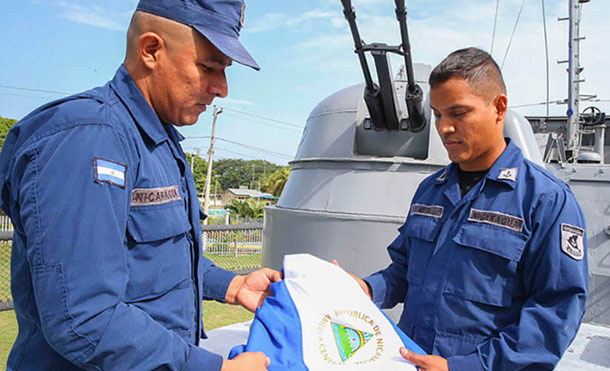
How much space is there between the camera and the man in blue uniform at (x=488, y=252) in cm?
159

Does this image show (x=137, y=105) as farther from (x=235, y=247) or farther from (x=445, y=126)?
(x=235, y=247)

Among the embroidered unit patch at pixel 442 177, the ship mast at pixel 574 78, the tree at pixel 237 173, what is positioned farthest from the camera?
the tree at pixel 237 173

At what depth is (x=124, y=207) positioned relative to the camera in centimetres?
119

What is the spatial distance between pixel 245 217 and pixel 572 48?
696 inches

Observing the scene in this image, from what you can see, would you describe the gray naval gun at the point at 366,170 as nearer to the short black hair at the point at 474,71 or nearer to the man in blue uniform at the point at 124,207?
the short black hair at the point at 474,71

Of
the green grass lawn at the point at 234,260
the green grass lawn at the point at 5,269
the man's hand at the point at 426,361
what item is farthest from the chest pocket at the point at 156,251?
the green grass lawn at the point at 234,260

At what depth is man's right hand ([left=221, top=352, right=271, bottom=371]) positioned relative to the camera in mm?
1311

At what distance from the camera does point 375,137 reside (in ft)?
12.5

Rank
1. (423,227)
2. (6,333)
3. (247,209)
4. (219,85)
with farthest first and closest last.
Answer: (247,209), (6,333), (423,227), (219,85)

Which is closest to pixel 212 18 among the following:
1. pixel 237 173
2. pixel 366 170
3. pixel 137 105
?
pixel 137 105

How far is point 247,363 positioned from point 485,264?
2.99 feet

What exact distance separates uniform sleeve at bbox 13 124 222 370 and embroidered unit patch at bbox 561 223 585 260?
1282 millimetres

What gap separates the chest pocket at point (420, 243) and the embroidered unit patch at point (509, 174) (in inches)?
12.0

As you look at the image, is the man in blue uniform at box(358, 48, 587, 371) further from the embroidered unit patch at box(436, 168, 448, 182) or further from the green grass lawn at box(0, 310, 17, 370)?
the green grass lawn at box(0, 310, 17, 370)
